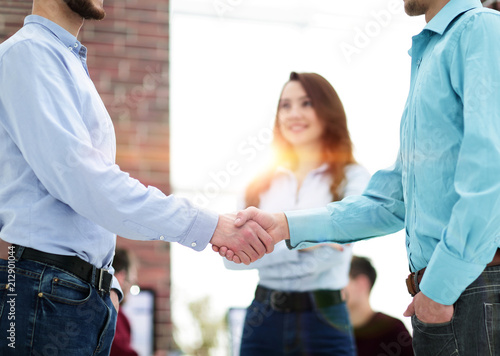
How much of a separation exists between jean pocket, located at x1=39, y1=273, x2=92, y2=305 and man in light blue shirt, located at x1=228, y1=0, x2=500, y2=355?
2.20 feet

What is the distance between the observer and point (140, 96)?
3531mm

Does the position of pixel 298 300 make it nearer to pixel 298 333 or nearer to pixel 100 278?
pixel 298 333

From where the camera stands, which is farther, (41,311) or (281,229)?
(281,229)

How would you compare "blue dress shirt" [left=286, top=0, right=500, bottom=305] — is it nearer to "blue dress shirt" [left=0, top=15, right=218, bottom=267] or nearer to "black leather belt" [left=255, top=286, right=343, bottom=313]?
→ "blue dress shirt" [left=0, top=15, right=218, bottom=267]

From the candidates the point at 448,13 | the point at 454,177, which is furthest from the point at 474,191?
the point at 448,13

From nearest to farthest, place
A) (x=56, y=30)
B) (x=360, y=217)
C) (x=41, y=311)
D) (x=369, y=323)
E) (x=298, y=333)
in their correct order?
(x=41, y=311), (x=56, y=30), (x=360, y=217), (x=298, y=333), (x=369, y=323)

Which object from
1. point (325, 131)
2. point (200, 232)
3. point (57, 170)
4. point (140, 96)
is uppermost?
point (140, 96)

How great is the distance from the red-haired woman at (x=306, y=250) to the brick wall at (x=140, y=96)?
109 centimetres

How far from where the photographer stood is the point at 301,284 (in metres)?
2.22

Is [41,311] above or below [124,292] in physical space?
below

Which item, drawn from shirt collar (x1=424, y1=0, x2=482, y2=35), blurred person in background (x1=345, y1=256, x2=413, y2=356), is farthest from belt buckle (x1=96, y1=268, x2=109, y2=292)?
blurred person in background (x1=345, y1=256, x2=413, y2=356)

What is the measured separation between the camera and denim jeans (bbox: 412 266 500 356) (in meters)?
1.09

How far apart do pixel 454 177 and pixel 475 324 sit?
28cm

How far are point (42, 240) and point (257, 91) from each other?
2.62 metres
